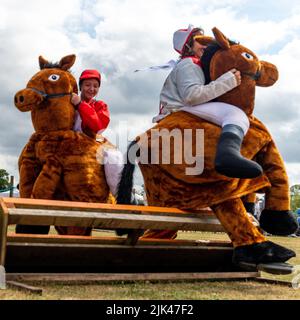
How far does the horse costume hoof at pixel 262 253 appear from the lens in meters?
3.18

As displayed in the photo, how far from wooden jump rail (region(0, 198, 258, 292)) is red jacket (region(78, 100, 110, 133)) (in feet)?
3.90

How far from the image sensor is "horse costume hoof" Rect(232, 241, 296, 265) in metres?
3.18

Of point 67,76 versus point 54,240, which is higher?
point 67,76

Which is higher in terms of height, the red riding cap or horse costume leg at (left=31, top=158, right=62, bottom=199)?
the red riding cap

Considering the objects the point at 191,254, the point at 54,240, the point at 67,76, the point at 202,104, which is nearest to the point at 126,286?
the point at 54,240

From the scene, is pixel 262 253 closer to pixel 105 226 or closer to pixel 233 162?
pixel 233 162

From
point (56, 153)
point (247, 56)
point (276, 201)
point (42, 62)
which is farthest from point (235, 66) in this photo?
point (42, 62)

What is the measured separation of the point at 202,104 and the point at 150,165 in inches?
21.5

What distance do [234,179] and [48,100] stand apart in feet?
5.62

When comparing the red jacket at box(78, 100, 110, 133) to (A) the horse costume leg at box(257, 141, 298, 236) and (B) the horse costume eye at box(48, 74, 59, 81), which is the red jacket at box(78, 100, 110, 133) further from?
(A) the horse costume leg at box(257, 141, 298, 236)

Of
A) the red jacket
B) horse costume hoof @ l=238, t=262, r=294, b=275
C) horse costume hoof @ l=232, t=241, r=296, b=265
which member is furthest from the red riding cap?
horse costume hoof @ l=238, t=262, r=294, b=275

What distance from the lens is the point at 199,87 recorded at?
359 centimetres

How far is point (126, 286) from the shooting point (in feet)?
9.98
